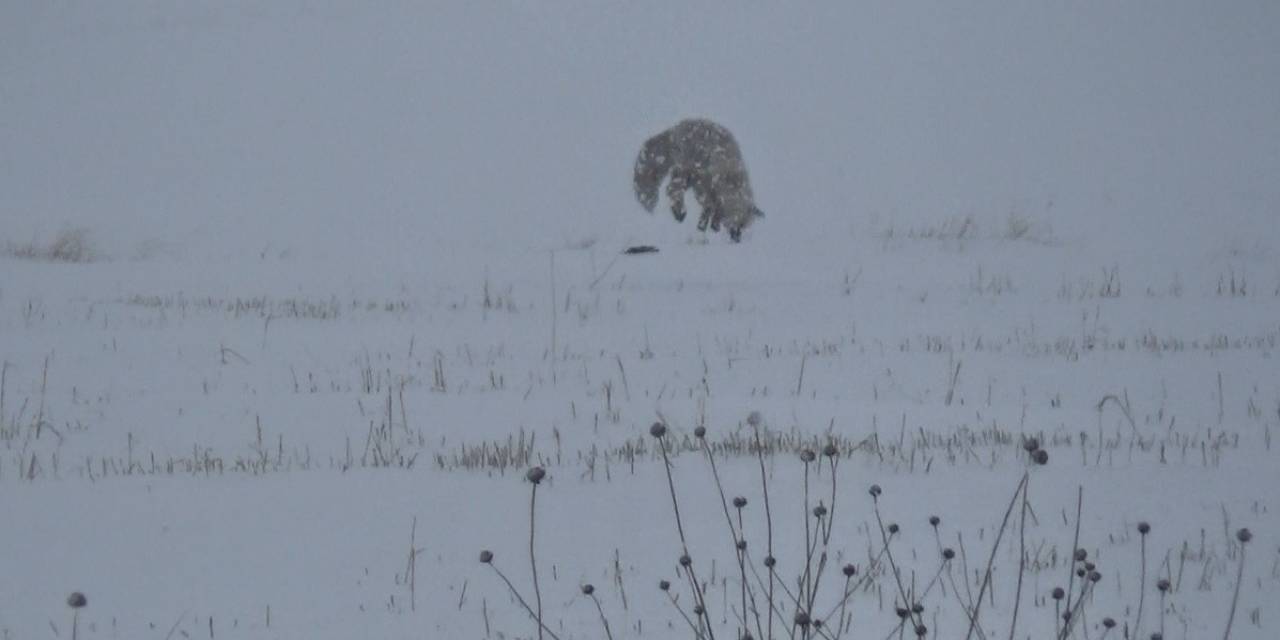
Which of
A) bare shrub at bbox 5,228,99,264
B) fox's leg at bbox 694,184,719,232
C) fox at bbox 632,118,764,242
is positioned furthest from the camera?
fox's leg at bbox 694,184,719,232

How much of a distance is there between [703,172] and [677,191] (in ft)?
1.81

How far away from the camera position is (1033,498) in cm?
500

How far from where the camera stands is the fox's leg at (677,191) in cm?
1905

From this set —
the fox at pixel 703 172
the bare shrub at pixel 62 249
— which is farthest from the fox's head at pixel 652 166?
the bare shrub at pixel 62 249

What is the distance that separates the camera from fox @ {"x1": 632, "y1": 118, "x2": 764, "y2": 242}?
1864 centimetres

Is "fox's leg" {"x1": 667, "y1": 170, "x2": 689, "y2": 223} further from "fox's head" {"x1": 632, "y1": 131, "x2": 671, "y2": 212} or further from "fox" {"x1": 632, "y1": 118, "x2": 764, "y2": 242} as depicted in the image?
"fox's head" {"x1": 632, "y1": 131, "x2": 671, "y2": 212}

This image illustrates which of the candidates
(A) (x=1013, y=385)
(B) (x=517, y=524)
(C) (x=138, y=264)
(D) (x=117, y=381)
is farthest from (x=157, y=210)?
(B) (x=517, y=524)

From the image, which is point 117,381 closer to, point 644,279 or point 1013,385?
point 1013,385

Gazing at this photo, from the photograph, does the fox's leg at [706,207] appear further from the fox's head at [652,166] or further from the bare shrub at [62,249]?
the bare shrub at [62,249]

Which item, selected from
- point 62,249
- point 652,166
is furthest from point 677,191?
point 62,249

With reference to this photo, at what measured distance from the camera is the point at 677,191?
19.1 meters

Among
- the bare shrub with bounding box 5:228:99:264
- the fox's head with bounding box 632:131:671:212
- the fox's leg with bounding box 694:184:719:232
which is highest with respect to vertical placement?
the fox's head with bounding box 632:131:671:212

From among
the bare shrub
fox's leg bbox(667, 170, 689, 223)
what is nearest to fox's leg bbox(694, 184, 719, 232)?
fox's leg bbox(667, 170, 689, 223)

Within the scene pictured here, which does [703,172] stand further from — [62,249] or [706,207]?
[62,249]
